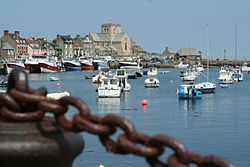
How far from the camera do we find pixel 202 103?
5122cm

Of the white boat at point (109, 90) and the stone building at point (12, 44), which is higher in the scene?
the stone building at point (12, 44)

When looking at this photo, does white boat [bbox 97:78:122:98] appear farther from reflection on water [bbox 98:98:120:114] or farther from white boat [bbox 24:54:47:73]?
white boat [bbox 24:54:47:73]

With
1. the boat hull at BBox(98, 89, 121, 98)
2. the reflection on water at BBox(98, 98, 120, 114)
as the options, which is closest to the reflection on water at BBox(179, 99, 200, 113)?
the reflection on water at BBox(98, 98, 120, 114)

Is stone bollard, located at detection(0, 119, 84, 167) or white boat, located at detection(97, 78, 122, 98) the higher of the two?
stone bollard, located at detection(0, 119, 84, 167)

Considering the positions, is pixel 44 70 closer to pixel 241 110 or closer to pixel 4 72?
pixel 4 72

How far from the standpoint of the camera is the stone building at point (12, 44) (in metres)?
146

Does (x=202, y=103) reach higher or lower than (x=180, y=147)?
lower

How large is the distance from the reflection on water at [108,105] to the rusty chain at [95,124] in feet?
130

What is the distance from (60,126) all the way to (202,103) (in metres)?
49.7

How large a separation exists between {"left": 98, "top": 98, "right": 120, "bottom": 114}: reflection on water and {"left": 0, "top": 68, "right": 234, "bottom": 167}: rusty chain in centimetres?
3953

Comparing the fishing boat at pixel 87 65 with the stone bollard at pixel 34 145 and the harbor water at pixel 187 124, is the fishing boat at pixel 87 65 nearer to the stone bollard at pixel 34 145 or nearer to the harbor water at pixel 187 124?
the harbor water at pixel 187 124

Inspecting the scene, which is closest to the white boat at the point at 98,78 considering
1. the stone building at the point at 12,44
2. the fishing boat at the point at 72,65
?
the fishing boat at the point at 72,65

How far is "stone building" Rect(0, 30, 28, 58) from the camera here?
145750 millimetres

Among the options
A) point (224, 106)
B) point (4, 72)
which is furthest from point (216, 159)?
point (4, 72)
